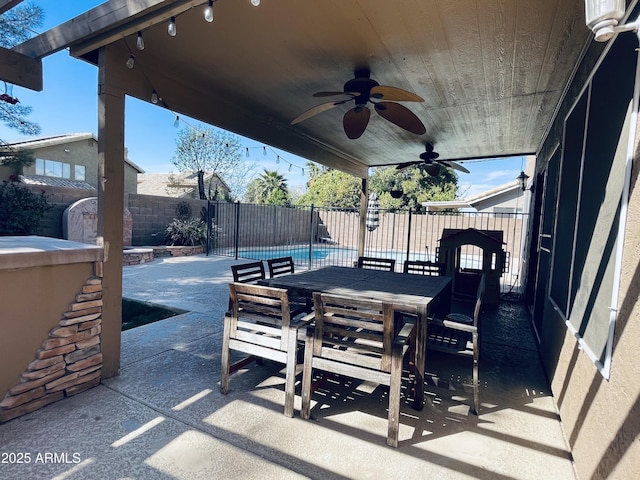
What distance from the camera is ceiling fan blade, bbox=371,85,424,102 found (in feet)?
9.18

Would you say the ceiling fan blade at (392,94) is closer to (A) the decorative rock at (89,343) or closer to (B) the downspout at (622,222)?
(B) the downspout at (622,222)

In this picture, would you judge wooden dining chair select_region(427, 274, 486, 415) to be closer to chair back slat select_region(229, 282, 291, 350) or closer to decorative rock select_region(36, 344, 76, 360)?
chair back slat select_region(229, 282, 291, 350)

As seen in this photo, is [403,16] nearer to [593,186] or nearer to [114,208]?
[593,186]

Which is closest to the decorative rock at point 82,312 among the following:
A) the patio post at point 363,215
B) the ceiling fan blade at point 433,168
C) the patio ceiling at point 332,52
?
the patio ceiling at point 332,52

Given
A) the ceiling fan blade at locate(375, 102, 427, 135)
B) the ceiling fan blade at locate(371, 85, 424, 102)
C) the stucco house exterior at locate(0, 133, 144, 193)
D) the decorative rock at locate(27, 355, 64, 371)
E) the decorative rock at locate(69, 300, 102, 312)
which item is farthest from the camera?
the stucco house exterior at locate(0, 133, 144, 193)

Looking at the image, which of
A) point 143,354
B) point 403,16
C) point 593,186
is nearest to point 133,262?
point 143,354

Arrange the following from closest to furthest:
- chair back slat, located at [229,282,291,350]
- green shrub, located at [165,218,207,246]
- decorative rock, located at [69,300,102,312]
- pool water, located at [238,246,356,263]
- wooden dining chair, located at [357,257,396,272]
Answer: chair back slat, located at [229,282,291,350] < decorative rock, located at [69,300,102,312] < wooden dining chair, located at [357,257,396,272] < green shrub, located at [165,218,207,246] < pool water, located at [238,246,356,263]

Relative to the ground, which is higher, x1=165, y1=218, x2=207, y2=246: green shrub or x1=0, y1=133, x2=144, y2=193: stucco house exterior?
x1=0, y1=133, x2=144, y2=193: stucco house exterior

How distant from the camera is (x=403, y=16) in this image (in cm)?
229

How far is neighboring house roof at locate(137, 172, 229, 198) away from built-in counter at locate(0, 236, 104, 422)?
15.1 metres

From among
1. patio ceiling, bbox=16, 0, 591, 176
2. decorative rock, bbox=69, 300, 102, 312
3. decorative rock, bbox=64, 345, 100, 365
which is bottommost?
decorative rock, bbox=64, 345, 100, 365

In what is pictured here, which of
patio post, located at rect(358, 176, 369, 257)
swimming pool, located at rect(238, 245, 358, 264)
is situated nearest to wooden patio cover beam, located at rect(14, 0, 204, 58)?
patio post, located at rect(358, 176, 369, 257)

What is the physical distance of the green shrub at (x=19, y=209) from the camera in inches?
267

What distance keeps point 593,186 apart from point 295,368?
2.17m
